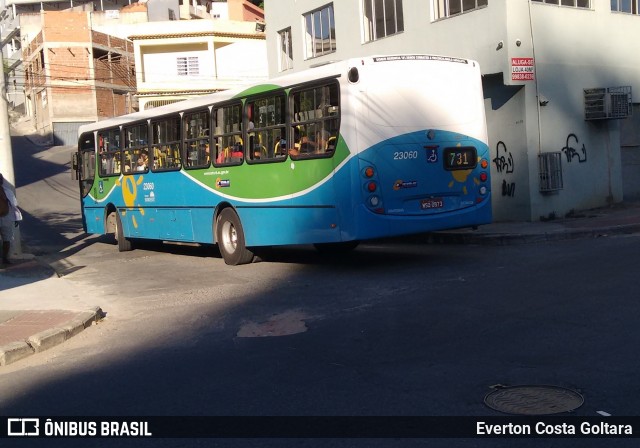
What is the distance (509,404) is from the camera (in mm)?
5414

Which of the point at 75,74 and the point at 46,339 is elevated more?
the point at 75,74

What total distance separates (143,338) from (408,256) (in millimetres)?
6487

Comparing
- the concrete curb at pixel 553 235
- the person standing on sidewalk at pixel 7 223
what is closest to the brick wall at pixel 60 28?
the person standing on sidewalk at pixel 7 223

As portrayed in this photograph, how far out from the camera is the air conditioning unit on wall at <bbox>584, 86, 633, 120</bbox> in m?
18.3

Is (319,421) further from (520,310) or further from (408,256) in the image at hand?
(408,256)

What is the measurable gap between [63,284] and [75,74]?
46.9 meters

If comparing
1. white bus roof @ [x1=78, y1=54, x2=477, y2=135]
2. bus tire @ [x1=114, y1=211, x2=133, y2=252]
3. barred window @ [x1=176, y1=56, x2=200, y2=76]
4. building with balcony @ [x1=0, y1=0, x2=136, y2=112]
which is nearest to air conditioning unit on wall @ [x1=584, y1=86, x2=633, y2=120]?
white bus roof @ [x1=78, y1=54, x2=477, y2=135]

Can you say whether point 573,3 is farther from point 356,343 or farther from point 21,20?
point 21,20

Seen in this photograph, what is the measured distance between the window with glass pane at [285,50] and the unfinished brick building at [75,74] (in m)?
31.9

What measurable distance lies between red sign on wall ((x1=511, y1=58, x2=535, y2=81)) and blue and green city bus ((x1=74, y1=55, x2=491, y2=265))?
461cm

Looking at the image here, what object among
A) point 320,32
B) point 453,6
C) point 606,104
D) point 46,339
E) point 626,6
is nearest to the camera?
point 46,339

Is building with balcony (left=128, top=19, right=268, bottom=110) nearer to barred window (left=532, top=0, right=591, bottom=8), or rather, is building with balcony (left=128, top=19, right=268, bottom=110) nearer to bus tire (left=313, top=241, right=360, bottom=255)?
barred window (left=532, top=0, right=591, bottom=8)

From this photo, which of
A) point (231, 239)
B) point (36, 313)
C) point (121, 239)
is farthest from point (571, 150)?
point (36, 313)

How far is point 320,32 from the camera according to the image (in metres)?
23.8
